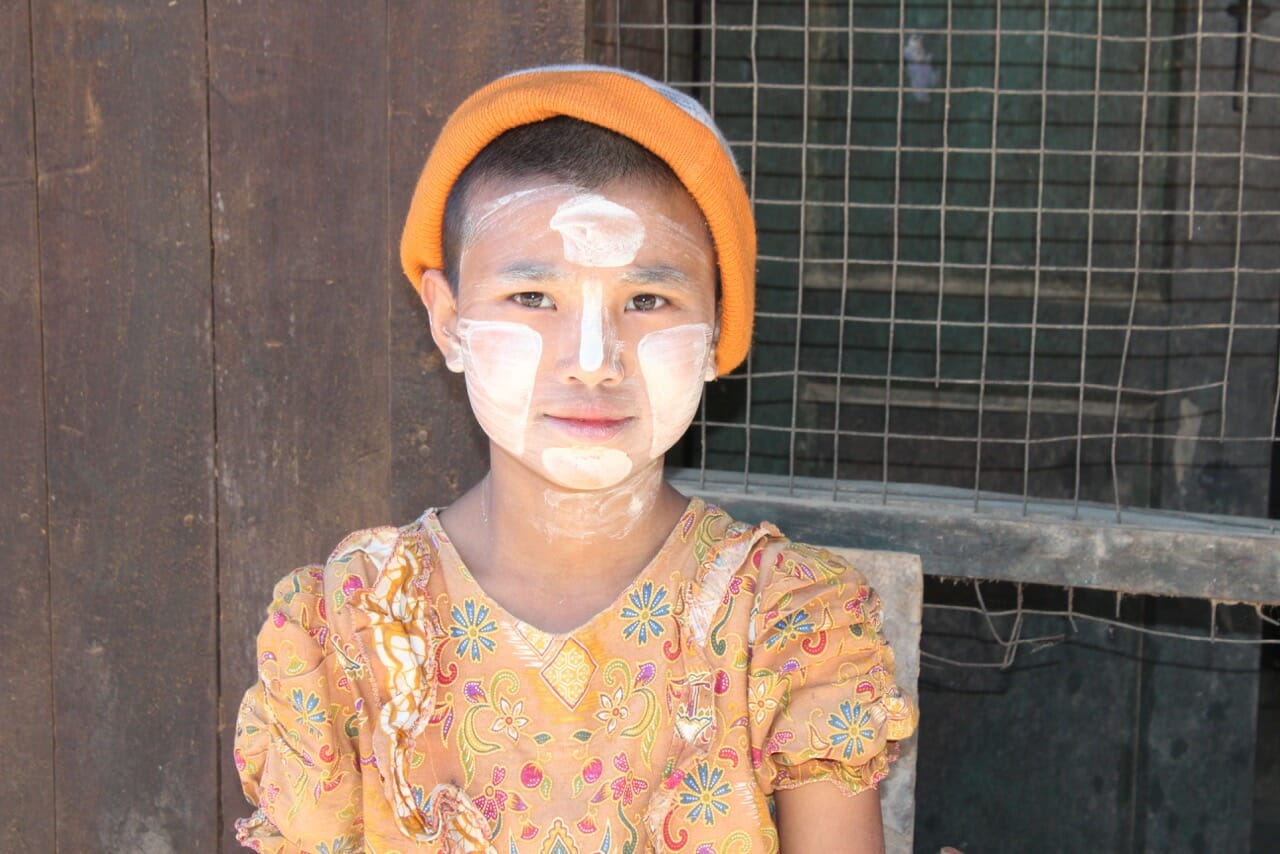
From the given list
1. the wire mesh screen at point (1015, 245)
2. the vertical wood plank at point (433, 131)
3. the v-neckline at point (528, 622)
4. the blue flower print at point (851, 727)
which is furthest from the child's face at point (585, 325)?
the wire mesh screen at point (1015, 245)

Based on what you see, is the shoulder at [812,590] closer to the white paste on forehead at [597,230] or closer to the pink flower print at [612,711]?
the pink flower print at [612,711]

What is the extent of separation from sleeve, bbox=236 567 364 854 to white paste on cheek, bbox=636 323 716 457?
0.46 m

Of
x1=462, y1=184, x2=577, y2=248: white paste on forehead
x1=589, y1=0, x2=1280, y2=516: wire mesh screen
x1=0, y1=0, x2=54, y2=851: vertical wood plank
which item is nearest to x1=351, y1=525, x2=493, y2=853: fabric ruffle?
x1=462, y1=184, x2=577, y2=248: white paste on forehead

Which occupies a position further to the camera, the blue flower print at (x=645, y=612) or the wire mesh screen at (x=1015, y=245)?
the wire mesh screen at (x=1015, y=245)

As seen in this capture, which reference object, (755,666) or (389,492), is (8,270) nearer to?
(389,492)

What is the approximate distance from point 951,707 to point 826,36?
151 centimetres

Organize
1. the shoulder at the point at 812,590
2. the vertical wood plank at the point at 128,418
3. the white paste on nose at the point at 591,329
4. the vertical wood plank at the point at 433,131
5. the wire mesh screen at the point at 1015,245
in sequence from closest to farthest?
the white paste on nose at the point at 591,329 → the shoulder at the point at 812,590 → the vertical wood plank at the point at 433,131 → the vertical wood plank at the point at 128,418 → the wire mesh screen at the point at 1015,245

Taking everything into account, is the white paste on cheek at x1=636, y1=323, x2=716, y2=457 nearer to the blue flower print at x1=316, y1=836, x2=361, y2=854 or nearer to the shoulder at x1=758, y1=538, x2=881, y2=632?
the shoulder at x1=758, y1=538, x2=881, y2=632

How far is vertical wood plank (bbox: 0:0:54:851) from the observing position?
2.29 metres

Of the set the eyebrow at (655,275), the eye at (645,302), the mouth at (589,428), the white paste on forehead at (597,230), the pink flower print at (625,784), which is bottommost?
the pink flower print at (625,784)

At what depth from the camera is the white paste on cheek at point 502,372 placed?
5.03 feet

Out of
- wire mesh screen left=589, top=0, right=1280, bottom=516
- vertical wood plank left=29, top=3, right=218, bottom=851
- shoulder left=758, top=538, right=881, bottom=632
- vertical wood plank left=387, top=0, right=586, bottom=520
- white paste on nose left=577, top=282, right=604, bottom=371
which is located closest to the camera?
white paste on nose left=577, top=282, right=604, bottom=371

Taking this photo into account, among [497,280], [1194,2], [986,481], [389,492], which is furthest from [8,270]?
[1194,2]

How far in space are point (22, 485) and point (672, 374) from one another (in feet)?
4.57
